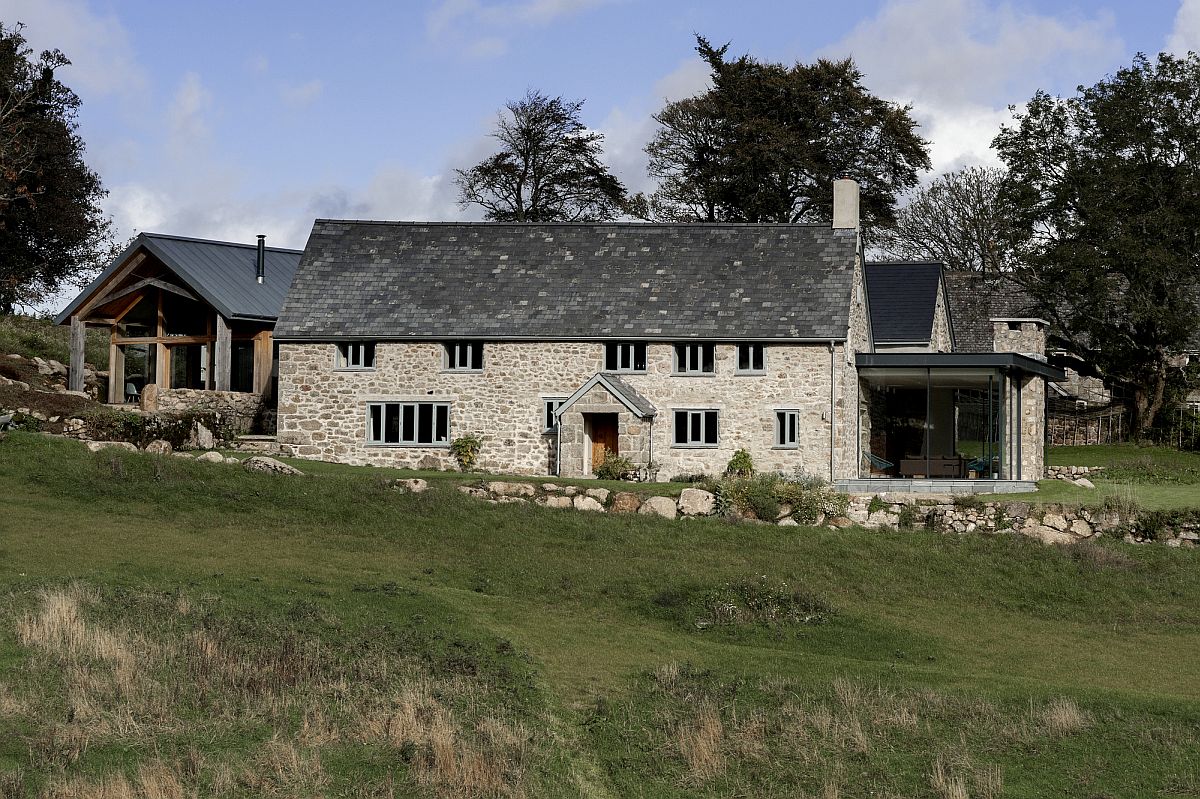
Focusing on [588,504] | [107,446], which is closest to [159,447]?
[107,446]

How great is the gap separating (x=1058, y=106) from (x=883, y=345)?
13.1m

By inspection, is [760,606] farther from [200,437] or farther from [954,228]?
[954,228]

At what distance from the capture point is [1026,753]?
14.2m

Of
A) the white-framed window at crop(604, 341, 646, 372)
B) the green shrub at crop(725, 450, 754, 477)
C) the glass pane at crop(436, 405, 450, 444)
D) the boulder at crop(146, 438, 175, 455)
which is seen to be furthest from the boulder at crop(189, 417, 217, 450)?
the green shrub at crop(725, 450, 754, 477)

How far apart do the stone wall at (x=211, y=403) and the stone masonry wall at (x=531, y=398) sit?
2.50 m

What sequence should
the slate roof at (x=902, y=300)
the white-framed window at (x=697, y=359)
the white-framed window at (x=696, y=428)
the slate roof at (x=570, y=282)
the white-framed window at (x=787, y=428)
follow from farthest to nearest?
the slate roof at (x=902, y=300) → the slate roof at (x=570, y=282) → the white-framed window at (x=697, y=359) → the white-framed window at (x=696, y=428) → the white-framed window at (x=787, y=428)

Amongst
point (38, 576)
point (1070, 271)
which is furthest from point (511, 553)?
point (1070, 271)

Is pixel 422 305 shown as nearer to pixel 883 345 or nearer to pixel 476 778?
pixel 883 345

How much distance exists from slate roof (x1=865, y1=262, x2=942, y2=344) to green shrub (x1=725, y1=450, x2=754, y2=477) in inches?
285

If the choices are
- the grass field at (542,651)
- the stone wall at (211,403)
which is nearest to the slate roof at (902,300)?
the grass field at (542,651)

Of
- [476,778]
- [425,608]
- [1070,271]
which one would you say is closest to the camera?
[476,778]

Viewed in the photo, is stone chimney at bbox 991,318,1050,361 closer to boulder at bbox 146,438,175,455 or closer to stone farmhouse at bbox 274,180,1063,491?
stone farmhouse at bbox 274,180,1063,491

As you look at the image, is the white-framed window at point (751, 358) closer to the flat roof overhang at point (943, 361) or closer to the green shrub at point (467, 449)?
the flat roof overhang at point (943, 361)

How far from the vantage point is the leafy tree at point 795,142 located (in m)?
54.1
